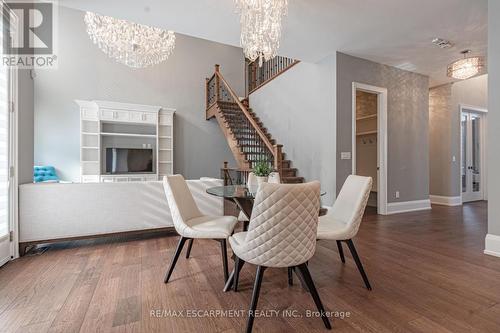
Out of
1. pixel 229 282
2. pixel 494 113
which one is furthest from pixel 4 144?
pixel 494 113

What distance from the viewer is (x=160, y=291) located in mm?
1876

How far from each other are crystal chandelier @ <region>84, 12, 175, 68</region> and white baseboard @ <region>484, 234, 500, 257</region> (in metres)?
5.74

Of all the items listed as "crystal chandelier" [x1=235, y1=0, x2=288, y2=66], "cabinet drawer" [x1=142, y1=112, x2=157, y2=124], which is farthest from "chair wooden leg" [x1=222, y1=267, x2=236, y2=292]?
"cabinet drawer" [x1=142, y1=112, x2=157, y2=124]

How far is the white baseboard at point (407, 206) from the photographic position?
4703mm

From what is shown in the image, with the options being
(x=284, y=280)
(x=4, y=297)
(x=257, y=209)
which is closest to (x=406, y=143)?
(x=284, y=280)

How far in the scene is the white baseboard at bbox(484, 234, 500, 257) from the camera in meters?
2.58

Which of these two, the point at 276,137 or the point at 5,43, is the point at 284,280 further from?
the point at 276,137

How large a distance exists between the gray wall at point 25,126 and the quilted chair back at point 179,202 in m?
1.78

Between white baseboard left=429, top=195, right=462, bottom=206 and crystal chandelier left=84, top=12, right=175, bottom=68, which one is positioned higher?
crystal chandelier left=84, top=12, right=175, bottom=68

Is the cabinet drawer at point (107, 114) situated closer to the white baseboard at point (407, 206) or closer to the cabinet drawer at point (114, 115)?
the cabinet drawer at point (114, 115)

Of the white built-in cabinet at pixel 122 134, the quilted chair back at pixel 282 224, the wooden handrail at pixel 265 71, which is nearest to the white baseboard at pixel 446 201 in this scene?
the wooden handrail at pixel 265 71

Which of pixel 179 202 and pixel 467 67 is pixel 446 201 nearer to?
pixel 467 67

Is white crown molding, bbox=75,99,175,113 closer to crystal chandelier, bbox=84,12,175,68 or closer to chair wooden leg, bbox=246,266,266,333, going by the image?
crystal chandelier, bbox=84,12,175,68

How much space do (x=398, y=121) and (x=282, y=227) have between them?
461cm
